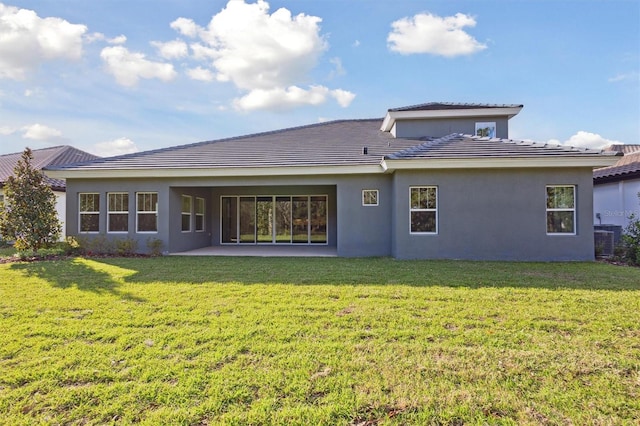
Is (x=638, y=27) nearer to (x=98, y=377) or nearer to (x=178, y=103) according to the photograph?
(x=98, y=377)

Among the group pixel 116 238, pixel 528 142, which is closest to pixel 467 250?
pixel 528 142

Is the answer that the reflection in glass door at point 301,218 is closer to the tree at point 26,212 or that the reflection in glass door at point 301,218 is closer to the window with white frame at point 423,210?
the window with white frame at point 423,210

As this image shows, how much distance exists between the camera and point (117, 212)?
12.6 m

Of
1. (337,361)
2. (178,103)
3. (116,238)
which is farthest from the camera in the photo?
(178,103)

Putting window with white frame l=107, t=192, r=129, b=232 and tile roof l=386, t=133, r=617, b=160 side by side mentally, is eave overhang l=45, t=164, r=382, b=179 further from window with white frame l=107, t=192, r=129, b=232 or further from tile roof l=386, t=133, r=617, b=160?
tile roof l=386, t=133, r=617, b=160

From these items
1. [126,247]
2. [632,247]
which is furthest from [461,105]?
[126,247]

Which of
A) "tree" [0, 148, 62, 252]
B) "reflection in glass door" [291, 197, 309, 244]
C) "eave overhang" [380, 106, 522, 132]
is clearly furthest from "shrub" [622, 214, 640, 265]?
"tree" [0, 148, 62, 252]

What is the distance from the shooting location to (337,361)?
3531mm

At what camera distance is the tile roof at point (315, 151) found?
34.9 feet

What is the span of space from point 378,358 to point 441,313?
187 centimetres

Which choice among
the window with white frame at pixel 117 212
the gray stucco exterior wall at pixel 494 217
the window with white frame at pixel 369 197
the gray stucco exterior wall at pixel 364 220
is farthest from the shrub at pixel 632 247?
the window with white frame at pixel 117 212

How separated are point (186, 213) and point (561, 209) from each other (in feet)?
42.1

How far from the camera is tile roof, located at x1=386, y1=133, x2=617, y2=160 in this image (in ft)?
33.5

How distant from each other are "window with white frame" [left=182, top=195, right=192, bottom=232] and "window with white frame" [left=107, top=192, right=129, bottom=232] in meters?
1.88
